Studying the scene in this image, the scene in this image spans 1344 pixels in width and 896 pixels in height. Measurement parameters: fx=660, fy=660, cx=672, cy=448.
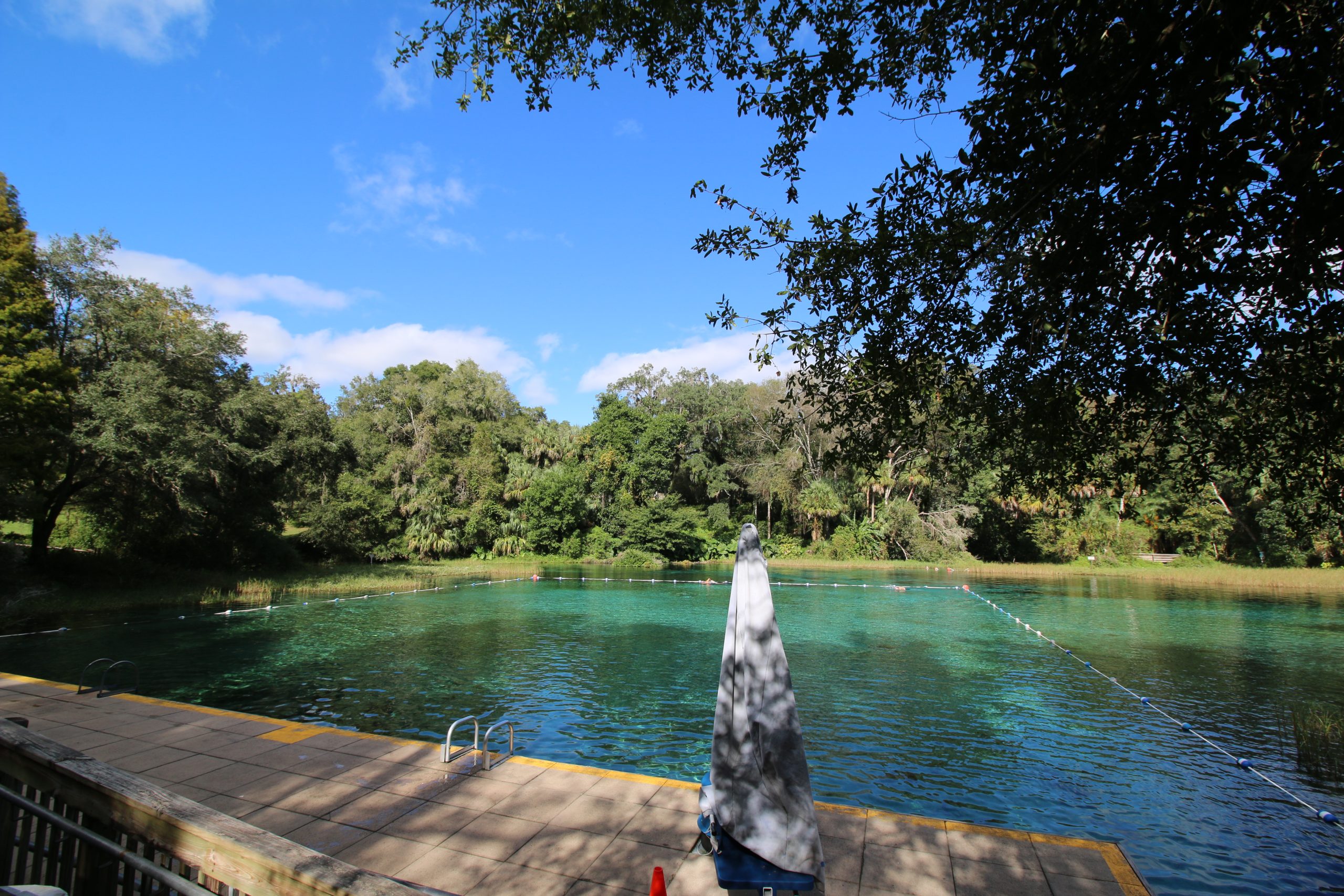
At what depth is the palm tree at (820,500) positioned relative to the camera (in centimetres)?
3966

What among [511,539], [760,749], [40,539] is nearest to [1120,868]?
[760,749]

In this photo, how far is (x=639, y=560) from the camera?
3809cm

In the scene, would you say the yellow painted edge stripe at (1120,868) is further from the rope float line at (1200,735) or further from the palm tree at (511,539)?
the palm tree at (511,539)

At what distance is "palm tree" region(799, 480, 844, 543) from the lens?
39656mm

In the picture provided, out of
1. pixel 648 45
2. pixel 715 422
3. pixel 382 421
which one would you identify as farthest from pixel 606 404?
pixel 648 45

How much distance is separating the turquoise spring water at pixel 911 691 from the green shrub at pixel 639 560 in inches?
663

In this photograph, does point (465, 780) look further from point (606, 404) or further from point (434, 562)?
point (606, 404)

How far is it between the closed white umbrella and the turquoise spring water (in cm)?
307

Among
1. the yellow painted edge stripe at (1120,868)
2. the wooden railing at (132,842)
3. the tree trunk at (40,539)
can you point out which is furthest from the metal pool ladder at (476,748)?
the tree trunk at (40,539)

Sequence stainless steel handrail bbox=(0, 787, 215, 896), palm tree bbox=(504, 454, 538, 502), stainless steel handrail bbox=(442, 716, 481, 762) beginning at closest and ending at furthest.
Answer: stainless steel handrail bbox=(0, 787, 215, 896) → stainless steel handrail bbox=(442, 716, 481, 762) → palm tree bbox=(504, 454, 538, 502)

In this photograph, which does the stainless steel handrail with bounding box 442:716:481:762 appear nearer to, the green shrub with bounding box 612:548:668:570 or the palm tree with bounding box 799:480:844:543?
the green shrub with bounding box 612:548:668:570

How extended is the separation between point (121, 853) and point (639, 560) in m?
36.7

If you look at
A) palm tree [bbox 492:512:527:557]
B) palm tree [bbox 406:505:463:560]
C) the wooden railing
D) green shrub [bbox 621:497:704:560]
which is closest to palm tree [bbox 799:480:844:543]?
green shrub [bbox 621:497:704:560]

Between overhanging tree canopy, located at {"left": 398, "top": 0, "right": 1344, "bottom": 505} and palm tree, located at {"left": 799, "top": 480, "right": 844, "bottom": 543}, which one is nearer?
overhanging tree canopy, located at {"left": 398, "top": 0, "right": 1344, "bottom": 505}
